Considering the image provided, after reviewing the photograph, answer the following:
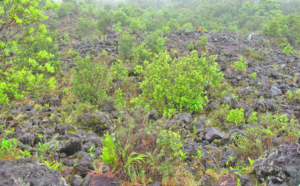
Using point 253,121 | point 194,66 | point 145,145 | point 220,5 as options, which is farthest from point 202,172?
point 220,5

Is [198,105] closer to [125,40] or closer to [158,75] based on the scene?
[158,75]

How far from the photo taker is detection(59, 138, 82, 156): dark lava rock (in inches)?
132

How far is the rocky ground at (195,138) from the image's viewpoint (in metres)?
2.28

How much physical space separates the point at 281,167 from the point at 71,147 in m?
3.33

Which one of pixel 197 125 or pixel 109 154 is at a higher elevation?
pixel 109 154

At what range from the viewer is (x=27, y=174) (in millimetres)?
1825

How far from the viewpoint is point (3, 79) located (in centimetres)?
369

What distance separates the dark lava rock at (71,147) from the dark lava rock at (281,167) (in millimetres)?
3060

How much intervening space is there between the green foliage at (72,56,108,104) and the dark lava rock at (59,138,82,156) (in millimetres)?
3884

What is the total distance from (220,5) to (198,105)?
4570 cm

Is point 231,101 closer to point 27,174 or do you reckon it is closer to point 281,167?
point 281,167

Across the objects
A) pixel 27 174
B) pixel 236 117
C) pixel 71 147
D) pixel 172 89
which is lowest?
pixel 236 117

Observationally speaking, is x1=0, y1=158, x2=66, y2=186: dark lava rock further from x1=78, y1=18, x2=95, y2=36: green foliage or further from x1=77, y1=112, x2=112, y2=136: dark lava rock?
x1=78, y1=18, x2=95, y2=36: green foliage

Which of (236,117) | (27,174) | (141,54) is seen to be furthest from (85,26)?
(27,174)
